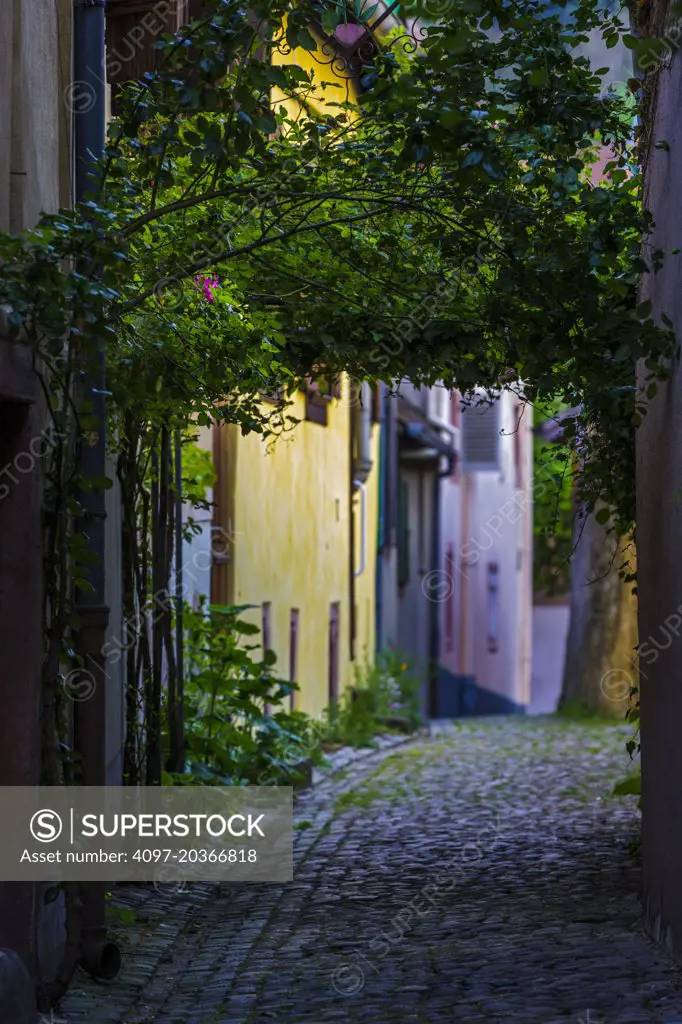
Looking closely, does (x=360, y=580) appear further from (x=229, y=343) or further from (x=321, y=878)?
(x=229, y=343)

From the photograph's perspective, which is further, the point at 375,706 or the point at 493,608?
the point at 493,608

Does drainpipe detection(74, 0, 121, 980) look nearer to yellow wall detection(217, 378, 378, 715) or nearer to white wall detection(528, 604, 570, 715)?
yellow wall detection(217, 378, 378, 715)

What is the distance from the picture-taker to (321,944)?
288 inches

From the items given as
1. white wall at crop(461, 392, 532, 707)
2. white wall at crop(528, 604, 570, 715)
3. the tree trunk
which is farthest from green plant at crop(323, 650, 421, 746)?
white wall at crop(528, 604, 570, 715)

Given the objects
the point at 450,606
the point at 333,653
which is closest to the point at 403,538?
the point at 450,606

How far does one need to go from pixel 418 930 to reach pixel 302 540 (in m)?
8.97

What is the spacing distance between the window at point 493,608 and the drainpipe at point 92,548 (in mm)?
28522

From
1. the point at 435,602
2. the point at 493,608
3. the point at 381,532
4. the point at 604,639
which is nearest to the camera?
the point at 604,639

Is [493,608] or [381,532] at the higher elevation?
[381,532]

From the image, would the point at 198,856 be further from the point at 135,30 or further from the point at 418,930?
the point at 135,30

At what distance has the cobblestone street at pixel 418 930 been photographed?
612cm

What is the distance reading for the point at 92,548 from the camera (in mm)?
6785

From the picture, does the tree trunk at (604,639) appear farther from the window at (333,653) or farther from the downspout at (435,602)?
the downspout at (435,602)

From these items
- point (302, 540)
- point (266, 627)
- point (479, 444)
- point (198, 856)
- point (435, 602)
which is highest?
point (479, 444)
